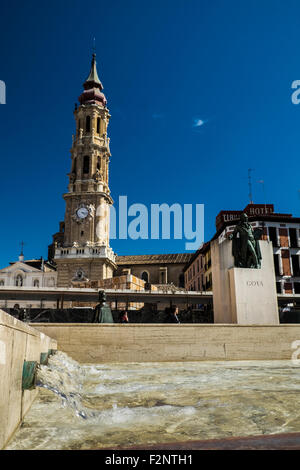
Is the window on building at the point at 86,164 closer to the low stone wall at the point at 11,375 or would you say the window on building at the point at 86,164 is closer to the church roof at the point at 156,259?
the church roof at the point at 156,259

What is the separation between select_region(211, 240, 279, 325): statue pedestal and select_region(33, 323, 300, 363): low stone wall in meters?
1.42

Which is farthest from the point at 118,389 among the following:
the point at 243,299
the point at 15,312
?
the point at 15,312

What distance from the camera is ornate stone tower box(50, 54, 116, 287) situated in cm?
5006

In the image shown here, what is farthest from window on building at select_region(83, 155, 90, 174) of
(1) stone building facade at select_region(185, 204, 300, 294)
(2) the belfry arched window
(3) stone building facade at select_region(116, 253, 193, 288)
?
(1) stone building facade at select_region(185, 204, 300, 294)

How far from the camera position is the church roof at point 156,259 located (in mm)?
70062

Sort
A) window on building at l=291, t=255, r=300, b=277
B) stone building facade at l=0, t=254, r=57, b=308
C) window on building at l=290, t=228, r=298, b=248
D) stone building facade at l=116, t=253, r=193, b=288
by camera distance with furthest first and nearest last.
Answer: stone building facade at l=116, t=253, r=193, b=288 < stone building facade at l=0, t=254, r=57, b=308 < window on building at l=290, t=228, r=298, b=248 < window on building at l=291, t=255, r=300, b=277

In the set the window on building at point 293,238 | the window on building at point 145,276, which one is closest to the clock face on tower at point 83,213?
the window on building at point 145,276

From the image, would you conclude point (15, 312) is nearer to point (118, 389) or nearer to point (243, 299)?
point (243, 299)

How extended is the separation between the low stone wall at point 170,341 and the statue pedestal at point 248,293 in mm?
1416

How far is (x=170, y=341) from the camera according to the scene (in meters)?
9.69

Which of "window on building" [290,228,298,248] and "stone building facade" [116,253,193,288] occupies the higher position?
"stone building facade" [116,253,193,288]

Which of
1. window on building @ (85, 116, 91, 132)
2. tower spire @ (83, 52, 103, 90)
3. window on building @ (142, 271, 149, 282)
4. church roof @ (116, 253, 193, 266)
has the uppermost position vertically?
tower spire @ (83, 52, 103, 90)

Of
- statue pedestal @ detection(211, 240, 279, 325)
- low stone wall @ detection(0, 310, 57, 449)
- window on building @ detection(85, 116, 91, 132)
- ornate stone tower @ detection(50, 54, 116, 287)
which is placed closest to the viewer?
low stone wall @ detection(0, 310, 57, 449)

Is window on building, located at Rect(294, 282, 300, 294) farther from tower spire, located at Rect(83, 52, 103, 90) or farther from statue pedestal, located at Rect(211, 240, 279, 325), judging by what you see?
tower spire, located at Rect(83, 52, 103, 90)
